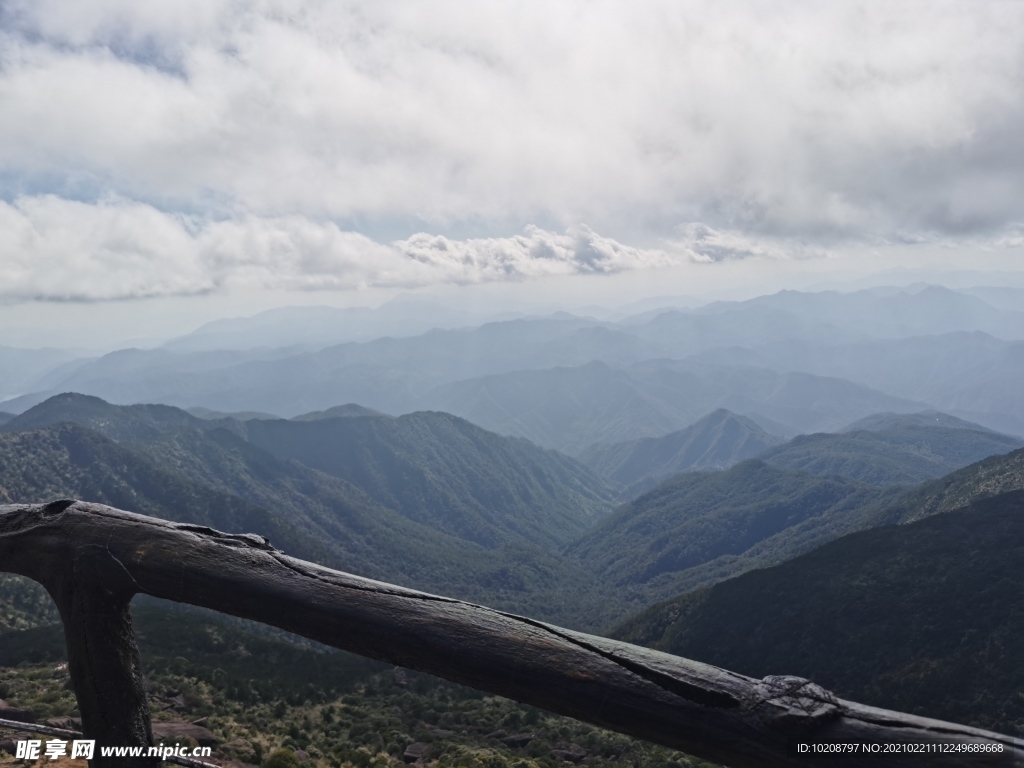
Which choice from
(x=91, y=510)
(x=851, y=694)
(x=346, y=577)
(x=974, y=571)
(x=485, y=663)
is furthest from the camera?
(x=974, y=571)

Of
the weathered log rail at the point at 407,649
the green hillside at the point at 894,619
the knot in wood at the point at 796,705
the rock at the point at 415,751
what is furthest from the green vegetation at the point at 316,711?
the green hillside at the point at 894,619

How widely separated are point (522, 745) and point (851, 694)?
45502mm

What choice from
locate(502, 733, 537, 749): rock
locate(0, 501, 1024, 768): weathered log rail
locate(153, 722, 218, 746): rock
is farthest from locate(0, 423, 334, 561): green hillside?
locate(0, 501, 1024, 768): weathered log rail

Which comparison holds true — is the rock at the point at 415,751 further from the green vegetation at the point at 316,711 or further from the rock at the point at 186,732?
the rock at the point at 186,732

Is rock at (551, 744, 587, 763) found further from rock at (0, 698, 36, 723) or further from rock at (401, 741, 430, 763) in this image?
rock at (0, 698, 36, 723)

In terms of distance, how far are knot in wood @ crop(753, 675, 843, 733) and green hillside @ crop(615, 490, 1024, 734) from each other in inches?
2094

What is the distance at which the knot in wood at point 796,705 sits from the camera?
2.36 metres

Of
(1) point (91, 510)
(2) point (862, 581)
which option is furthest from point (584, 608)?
(1) point (91, 510)

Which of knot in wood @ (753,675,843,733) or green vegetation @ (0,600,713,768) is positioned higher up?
knot in wood @ (753,675,843,733)

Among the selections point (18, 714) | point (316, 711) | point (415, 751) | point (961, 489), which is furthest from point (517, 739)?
point (961, 489)

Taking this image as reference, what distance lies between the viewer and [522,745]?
3012 cm

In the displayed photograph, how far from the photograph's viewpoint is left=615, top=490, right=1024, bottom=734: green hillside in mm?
54844

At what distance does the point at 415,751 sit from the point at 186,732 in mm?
9052

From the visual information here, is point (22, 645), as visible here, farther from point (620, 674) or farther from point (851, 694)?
point (851, 694)
